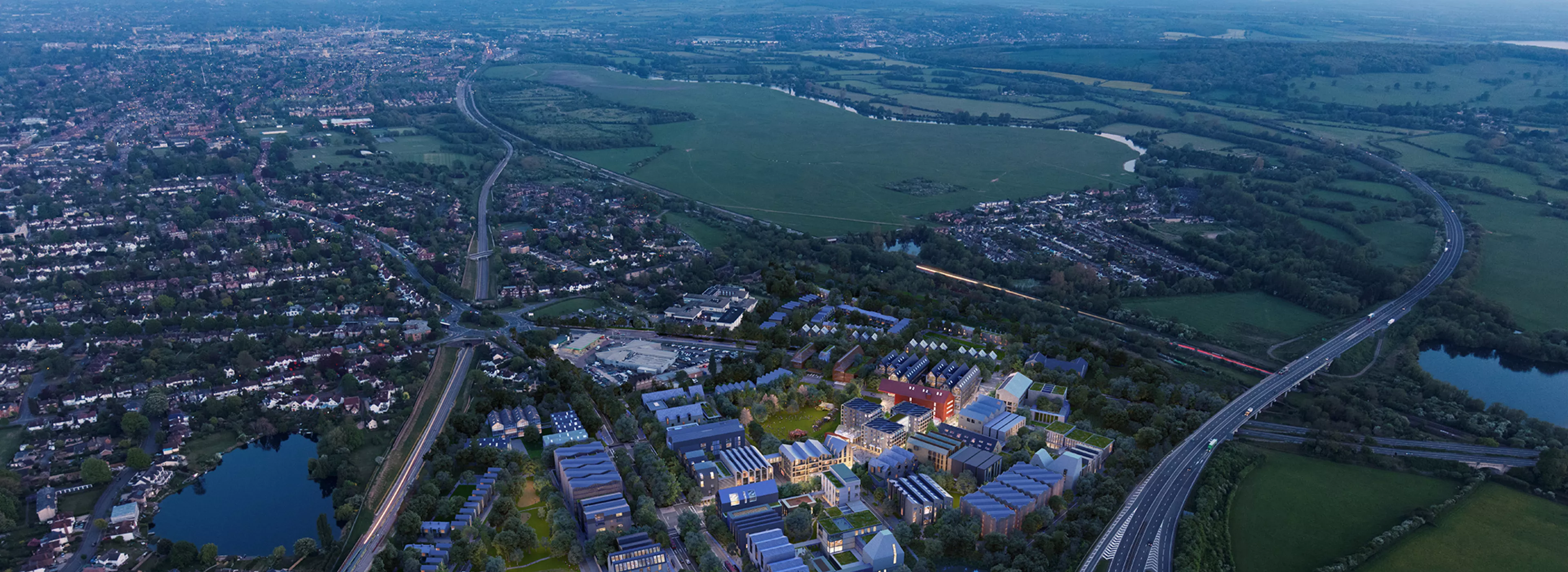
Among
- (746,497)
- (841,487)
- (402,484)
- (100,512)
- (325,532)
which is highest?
(841,487)

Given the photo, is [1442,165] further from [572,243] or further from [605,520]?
[605,520]

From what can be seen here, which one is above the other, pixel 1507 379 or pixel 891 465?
pixel 891 465

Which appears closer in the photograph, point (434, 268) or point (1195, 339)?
point (1195, 339)

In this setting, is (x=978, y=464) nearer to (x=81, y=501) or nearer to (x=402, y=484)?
(x=402, y=484)

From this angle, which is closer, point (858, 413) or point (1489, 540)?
point (1489, 540)

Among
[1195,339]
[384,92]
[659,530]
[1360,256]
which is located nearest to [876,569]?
[659,530]

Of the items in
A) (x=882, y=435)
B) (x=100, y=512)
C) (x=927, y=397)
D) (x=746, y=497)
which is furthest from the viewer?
(x=927, y=397)

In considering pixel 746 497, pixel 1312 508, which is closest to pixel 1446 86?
pixel 1312 508
